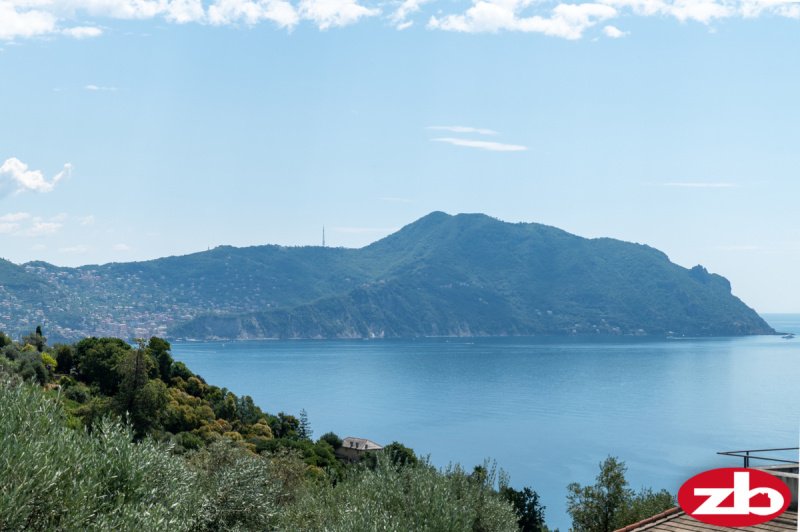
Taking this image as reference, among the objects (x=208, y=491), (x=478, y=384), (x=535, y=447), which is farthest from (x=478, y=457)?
(x=208, y=491)

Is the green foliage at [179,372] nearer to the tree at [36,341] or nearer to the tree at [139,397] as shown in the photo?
the tree at [36,341]

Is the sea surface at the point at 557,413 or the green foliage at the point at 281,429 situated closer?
the green foliage at the point at 281,429

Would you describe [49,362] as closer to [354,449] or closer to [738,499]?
[354,449]

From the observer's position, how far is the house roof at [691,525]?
371 inches

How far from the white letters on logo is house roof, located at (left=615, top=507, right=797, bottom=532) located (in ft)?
15.9

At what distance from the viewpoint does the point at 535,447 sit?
112938mm

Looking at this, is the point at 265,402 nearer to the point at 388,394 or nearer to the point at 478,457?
the point at 388,394

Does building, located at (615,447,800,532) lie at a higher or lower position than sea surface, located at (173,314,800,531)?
higher

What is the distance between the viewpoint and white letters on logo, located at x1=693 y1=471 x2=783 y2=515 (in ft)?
16.6

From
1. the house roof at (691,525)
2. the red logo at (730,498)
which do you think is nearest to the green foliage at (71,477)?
the house roof at (691,525)

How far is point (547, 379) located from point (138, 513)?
175594 millimetres

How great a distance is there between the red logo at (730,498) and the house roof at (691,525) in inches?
190

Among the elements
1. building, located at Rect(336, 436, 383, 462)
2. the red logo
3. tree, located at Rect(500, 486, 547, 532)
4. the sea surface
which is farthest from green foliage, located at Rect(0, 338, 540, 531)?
the sea surface

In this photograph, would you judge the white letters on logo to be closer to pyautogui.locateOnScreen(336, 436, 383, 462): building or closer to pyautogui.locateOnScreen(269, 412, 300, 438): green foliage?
pyautogui.locateOnScreen(269, 412, 300, 438): green foliage
